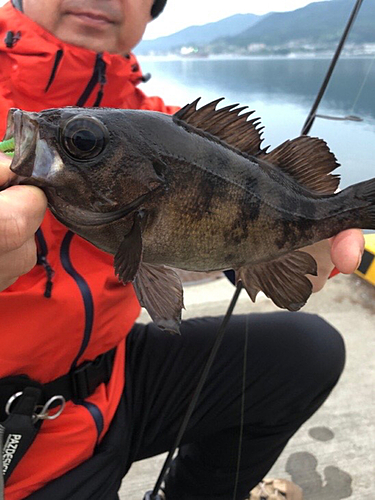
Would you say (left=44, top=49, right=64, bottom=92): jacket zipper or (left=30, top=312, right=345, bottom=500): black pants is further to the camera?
(left=30, top=312, right=345, bottom=500): black pants

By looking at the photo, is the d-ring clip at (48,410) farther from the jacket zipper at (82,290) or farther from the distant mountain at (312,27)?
the distant mountain at (312,27)

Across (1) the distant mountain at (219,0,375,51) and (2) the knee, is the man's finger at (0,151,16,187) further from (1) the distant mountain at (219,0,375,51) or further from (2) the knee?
(1) the distant mountain at (219,0,375,51)

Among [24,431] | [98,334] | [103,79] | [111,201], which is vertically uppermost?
[103,79]

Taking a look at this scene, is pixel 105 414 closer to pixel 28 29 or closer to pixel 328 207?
pixel 328 207

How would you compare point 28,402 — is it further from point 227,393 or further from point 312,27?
point 312,27

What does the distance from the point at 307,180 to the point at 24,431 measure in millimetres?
994

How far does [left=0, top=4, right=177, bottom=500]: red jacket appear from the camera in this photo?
119 cm

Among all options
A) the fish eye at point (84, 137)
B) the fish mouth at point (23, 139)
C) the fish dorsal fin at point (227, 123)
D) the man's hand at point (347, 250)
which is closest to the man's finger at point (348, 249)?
the man's hand at point (347, 250)

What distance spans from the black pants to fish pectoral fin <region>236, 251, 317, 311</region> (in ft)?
2.24

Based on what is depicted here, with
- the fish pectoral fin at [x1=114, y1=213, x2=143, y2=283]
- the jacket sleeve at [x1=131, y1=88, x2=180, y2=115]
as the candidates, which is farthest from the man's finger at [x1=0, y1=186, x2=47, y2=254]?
the jacket sleeve at [x1=131, y1=88, x2=180, y2=115]

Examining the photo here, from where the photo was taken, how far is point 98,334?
1349 millimetres

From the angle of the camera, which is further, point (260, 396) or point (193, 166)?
point (260, 396)

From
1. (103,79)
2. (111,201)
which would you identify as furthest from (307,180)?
(103,79)

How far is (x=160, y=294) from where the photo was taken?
0.86m
